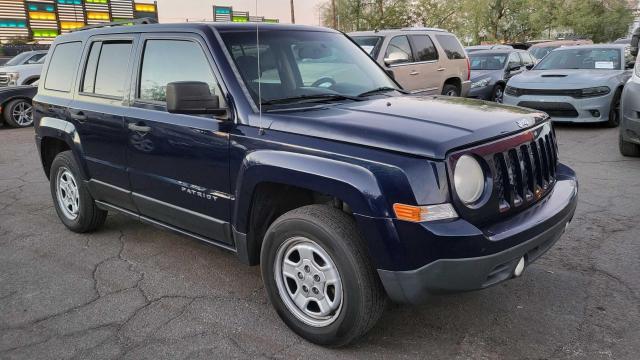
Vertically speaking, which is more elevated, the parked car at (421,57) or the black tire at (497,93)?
the parked car at (421,57)

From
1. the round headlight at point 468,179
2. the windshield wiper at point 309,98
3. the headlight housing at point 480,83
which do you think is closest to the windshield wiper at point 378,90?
the windshield wiper at point 309,98

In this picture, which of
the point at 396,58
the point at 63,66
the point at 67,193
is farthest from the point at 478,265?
the point at 396,58

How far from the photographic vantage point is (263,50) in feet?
11.7

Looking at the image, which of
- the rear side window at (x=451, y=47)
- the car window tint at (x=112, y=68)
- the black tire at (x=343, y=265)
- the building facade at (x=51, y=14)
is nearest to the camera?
the black tire at (x=343, y=265)

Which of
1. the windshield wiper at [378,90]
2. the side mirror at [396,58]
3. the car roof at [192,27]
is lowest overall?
the windshield wiper at [378,90]

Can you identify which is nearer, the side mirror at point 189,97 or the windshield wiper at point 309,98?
the side mirror at point 189,97

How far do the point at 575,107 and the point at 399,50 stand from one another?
3.26 m

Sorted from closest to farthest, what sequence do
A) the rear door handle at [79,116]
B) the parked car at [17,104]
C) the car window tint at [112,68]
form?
the car window tint at [112,68] → the rear door handle at [79,116] → the parked car at [17,104]

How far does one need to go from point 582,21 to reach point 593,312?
4233 cm

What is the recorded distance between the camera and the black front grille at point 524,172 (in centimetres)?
271

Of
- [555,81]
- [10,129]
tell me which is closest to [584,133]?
[555,81]

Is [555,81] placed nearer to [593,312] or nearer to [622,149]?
[622,149]

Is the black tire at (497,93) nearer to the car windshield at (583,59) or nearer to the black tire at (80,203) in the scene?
the car windshield at (583,59)

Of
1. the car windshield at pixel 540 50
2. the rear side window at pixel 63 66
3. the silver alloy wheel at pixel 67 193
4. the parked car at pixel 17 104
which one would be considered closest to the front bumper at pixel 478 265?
the silver alloy wheel at pixel 67 193
